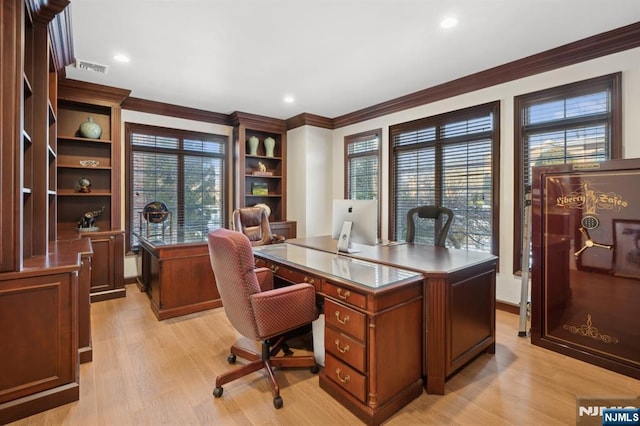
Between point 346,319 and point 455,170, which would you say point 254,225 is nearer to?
point 346,319

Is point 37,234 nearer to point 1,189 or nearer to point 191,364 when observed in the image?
point 1,189

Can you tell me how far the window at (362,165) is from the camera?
508 centimetres

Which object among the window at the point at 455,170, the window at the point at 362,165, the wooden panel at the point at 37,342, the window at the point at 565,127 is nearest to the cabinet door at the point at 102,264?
the wooden panel at the point at 37,342

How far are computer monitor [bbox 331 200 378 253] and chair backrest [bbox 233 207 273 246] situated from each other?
5.57 feet

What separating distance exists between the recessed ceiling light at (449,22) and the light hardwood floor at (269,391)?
278 cm

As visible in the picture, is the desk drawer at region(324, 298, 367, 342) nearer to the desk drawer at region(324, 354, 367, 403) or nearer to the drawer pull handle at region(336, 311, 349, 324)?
the drawer pull handle at region(336, 311, 349, 324)

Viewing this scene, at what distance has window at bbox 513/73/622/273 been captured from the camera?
283 cm

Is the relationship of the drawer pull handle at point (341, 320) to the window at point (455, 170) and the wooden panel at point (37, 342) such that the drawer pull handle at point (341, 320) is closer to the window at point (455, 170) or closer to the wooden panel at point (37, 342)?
the wooden panel at point (37, 342)

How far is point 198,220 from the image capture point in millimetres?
5203

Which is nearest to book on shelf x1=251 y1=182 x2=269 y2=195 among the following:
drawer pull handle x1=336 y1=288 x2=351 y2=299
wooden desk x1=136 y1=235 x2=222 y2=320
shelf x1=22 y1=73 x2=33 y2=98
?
wooden desk x1=136 y1=235 x2=222 y2=320

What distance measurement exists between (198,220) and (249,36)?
3.28m

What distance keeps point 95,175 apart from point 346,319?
4.27 metres

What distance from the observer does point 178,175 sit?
503 cm

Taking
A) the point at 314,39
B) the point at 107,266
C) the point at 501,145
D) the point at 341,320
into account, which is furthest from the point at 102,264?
the point at 501,145
